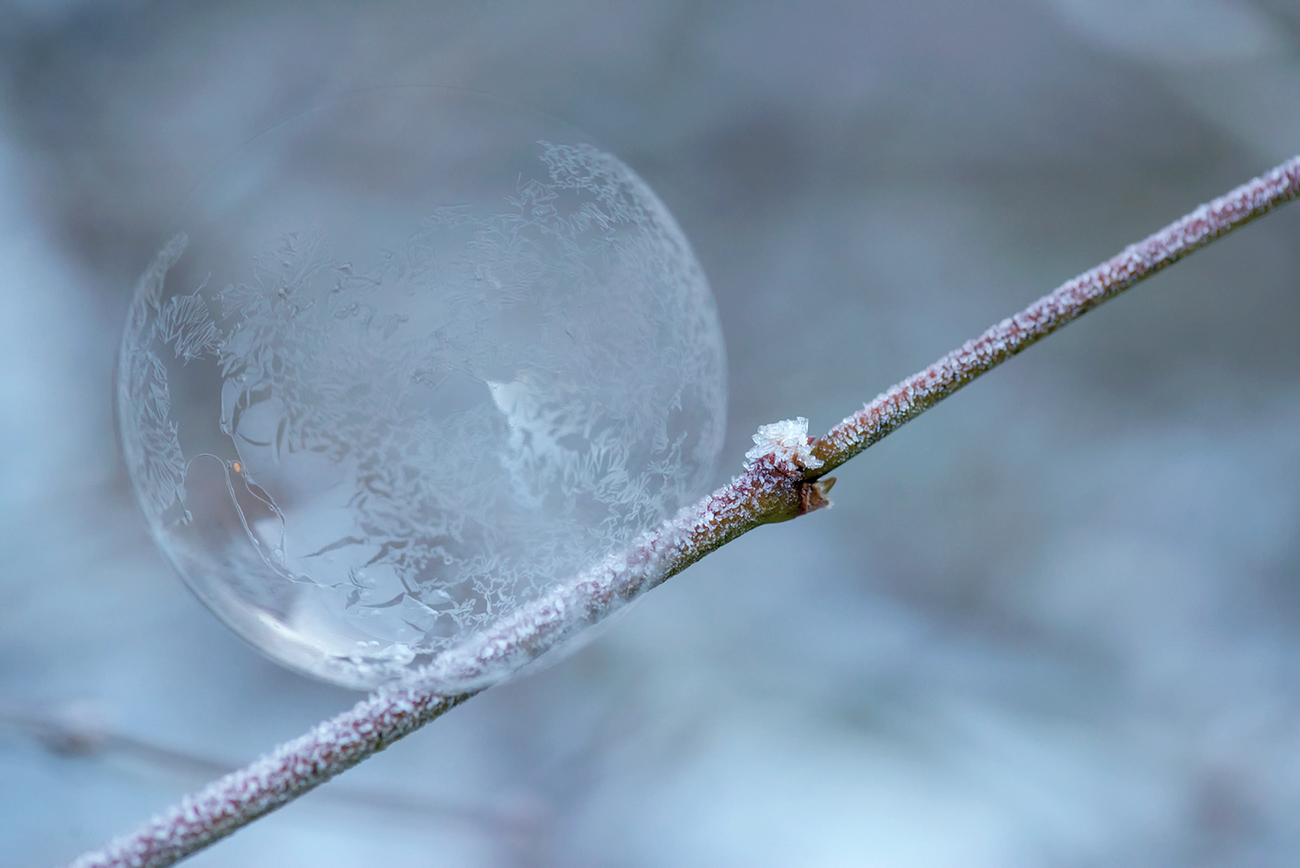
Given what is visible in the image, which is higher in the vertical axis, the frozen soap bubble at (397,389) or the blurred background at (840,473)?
the blurred background at (840,473)

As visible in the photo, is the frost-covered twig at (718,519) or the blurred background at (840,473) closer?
the frost-covered twig at (718,519)

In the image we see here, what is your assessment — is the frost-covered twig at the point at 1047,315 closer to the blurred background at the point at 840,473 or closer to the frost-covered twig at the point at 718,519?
the frost-covered twig at the point at 718,519

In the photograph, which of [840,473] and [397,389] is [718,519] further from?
[840,473]

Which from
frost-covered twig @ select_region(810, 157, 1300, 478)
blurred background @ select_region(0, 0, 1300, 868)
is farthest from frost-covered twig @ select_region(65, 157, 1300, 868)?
blurred background @ select_region(0, 0, 1300, 868)

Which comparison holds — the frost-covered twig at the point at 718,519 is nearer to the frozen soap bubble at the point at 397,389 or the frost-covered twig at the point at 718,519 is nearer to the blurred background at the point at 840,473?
the frozen soap bubble at the point at 397,389

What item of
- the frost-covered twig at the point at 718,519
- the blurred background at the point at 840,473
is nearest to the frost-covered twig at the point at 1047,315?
the frost-covered twig at the point at 718,519

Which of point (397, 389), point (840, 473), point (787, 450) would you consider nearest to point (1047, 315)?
point (787, 450)

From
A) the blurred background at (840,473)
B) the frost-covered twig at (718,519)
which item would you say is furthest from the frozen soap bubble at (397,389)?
the blurred background at (840,473)
